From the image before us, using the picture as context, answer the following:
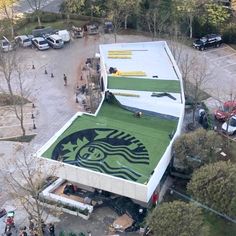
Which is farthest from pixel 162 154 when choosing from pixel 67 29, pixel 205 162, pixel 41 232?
pixel 67 29

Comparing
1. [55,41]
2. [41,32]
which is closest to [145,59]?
[55,41]

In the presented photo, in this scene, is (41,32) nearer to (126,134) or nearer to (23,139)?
(23,139)

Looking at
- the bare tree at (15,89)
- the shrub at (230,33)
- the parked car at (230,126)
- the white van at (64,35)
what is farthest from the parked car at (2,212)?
the shrub at (230,33)

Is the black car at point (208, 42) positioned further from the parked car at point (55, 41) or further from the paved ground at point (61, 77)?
the parked car at point (55, 41)

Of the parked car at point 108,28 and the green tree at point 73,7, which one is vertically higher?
the green tree at point 73,7

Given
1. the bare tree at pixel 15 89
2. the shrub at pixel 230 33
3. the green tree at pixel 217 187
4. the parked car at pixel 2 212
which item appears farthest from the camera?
the shrub at pixel 230 33

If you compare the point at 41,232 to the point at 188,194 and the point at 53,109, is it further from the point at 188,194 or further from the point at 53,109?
the point at 53,109

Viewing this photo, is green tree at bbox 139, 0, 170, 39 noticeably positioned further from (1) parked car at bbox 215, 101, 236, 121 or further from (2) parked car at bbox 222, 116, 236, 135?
(2) parked car at bbox 222, 116, 236, 135
